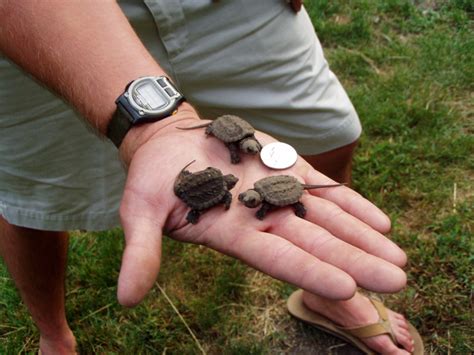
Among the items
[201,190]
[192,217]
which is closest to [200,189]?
[201,190]

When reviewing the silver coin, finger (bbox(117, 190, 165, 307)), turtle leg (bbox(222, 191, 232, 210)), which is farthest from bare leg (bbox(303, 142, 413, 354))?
finger (bbox(117, 190, 165, 307))

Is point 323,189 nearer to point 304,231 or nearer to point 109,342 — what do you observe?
point 304,231

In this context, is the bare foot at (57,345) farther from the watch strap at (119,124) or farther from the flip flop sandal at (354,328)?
the watch strap at (119,124)

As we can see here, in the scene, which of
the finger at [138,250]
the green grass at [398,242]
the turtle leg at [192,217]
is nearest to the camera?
the finger at [138,250]

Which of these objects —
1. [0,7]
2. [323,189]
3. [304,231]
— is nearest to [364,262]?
[304,231]

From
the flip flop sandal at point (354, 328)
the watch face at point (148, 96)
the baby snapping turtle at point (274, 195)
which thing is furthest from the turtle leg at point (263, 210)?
the flip flop sandal at point (354, 328)
